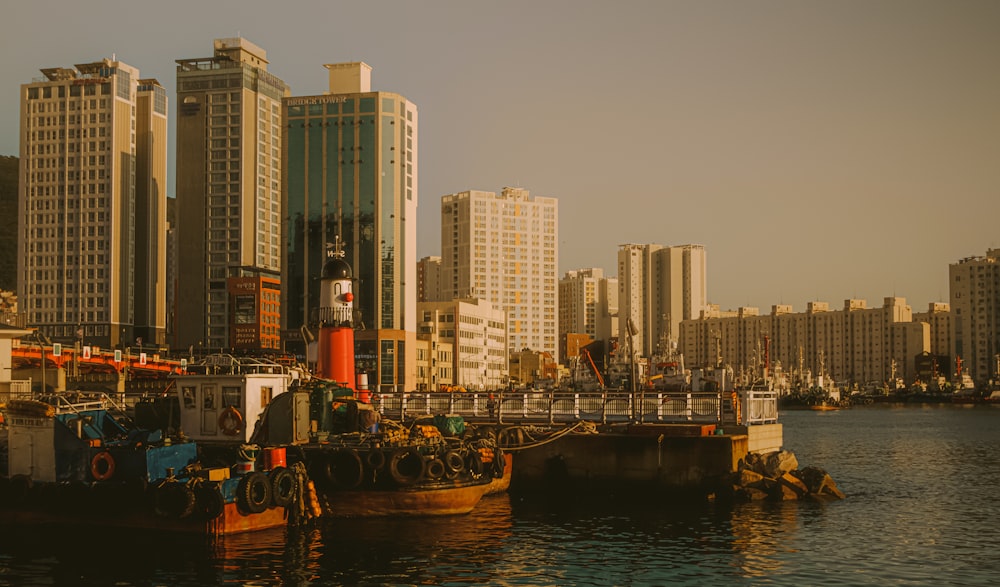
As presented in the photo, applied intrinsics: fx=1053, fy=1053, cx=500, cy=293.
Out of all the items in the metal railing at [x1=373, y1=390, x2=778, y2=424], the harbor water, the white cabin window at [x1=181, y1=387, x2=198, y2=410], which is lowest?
the harbor water

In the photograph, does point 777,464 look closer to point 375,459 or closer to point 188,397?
point 375,459

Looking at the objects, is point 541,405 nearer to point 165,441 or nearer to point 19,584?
point 165,441

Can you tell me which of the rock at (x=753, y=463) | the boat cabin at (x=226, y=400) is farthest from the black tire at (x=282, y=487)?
the rock at (x=753, y=463)

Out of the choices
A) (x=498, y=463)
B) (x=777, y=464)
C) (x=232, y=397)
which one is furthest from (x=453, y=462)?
(x=777, y=464)

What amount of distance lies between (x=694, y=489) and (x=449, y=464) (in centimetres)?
1070

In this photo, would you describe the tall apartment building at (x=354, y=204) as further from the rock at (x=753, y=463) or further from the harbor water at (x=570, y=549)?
the harbor water at (x=570, y=549)

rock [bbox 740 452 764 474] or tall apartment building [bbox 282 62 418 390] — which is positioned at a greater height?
tall apartment building [bbox 282 62 418 390]

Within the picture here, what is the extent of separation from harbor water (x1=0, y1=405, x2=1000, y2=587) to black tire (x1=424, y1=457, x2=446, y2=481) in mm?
1719

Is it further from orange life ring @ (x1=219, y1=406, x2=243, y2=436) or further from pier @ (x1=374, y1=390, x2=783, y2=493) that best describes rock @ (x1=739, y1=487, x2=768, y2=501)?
orange life ring @ (x1=219, y1=406, x2=243, y2=436)

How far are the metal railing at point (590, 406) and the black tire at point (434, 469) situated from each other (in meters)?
11.1


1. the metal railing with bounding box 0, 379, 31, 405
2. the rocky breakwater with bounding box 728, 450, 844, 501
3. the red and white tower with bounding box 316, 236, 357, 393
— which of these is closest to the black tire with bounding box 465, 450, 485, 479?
the rocky breakwater with bounding box 728, 450, 844, 501

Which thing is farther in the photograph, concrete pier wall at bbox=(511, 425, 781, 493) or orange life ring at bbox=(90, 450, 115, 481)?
concrete pier wall at bbox=(511, 425, 781, 493)

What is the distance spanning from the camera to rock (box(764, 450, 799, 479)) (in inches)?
1711

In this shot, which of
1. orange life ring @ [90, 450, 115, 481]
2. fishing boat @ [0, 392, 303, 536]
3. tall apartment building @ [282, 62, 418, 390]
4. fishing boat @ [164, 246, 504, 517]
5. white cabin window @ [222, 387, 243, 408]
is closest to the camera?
fishing boat @ [0, 392, 303, 536]
